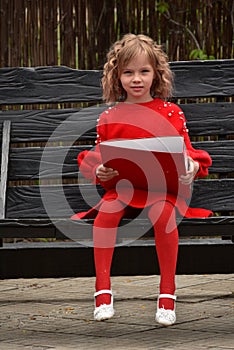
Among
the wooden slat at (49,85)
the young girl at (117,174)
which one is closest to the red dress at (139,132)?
the young girl at (117,174)

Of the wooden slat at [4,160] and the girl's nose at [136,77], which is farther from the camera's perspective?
the wooden slat at [4,160]

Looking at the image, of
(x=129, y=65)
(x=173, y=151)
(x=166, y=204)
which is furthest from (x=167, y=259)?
(x=129, y=65)

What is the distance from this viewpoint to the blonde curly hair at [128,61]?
440cm

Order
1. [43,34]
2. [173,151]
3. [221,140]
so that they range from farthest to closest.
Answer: [43,34]
[221,140]
[173,151]

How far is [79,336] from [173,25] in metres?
3.48

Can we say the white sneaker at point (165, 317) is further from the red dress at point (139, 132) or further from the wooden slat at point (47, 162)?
the wooden slat at point (47, 162)

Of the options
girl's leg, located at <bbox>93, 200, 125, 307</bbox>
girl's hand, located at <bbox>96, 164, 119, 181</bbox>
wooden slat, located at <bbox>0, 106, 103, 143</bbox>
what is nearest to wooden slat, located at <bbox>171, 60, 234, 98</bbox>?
wooden slat, located at <bbox>0, 106, 103, 143</bbox>

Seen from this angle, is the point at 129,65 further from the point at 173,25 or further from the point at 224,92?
the point at 173,25

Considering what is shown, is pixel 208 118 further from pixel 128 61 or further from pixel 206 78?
pixel 128 61

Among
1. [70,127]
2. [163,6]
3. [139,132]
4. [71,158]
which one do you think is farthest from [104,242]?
[163,6]

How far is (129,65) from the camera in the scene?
4387 mm

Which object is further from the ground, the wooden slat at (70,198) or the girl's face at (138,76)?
the girl's face at (138,76)

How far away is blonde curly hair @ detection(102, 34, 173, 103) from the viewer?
Answer: 14.4 ft

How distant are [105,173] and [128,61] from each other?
0.51m
